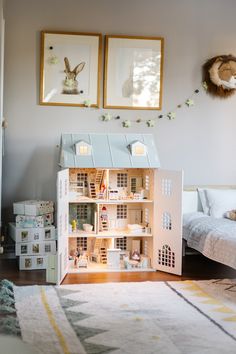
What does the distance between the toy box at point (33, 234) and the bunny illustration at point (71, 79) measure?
1324 millimetres

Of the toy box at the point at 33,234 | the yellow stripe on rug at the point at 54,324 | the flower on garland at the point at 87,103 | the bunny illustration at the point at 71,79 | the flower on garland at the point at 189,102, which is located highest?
the bunny illustration at the point at 71,79

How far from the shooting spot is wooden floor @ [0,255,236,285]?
13.2ft

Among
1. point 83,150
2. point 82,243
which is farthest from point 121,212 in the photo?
point 83,150

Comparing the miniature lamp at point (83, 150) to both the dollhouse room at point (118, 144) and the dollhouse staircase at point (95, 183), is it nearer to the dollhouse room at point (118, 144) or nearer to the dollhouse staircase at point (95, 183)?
the dollhouse room at point (118, 144)

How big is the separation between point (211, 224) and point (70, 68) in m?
1.98

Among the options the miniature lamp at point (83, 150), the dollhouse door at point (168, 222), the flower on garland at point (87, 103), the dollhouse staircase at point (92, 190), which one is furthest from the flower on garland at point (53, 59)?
the dollhouse door at point (168, 222)

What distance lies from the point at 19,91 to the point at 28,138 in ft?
1.49

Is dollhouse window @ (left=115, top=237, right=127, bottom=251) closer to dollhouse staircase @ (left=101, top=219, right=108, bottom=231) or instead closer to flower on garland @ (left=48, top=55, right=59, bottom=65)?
dollhouse staircase @ (left=101, top=219, right=108, bottom=231)

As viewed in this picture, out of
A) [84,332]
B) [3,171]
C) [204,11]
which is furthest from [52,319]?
[204,11]

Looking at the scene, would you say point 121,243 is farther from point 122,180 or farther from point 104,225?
point 122,180

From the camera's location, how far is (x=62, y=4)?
478 centimetres

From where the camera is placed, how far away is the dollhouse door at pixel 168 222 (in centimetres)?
427

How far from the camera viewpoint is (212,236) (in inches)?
159

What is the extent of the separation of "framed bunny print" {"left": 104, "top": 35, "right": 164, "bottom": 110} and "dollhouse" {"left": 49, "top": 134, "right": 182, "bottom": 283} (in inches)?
19.7
